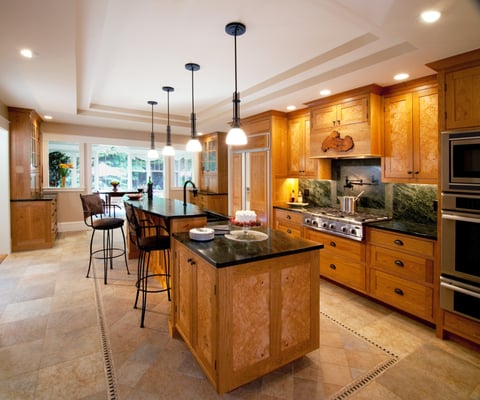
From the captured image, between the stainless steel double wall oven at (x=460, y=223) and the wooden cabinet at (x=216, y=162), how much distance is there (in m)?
5.16

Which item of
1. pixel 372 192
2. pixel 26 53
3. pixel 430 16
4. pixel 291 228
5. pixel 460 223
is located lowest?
pixel 291 228

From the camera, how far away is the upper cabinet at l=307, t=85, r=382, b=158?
3.28 meters

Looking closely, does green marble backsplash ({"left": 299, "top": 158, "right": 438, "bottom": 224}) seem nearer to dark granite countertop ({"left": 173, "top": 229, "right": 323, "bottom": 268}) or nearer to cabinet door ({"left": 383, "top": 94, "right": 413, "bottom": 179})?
cabinet door ({"left": 383, "top": 94, "right": 413, "bottom": 179})

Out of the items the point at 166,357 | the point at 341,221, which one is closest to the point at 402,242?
the point at 341,221

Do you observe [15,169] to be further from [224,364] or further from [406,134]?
[406,134]

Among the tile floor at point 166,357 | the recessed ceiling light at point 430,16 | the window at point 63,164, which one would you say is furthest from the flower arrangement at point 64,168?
the recessed ceiling light at point 430,16

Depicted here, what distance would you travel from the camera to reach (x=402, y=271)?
279 cm

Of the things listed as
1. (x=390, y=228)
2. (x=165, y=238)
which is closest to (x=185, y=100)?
(x=165, y=238)

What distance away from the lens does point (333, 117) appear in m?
3.72

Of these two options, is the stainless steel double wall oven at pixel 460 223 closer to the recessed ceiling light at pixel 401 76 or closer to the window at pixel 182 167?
the recessed ceiling light at pixel 401 76

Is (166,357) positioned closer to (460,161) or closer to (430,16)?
(460,161)

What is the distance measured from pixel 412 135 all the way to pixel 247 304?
2.62m

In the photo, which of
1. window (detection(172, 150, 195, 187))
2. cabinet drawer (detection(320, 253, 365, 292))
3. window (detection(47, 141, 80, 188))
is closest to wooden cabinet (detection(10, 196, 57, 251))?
window (detection(47, 141, 80, 188))

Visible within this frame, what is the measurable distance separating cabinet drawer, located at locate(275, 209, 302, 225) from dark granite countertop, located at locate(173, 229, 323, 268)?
1821mm
